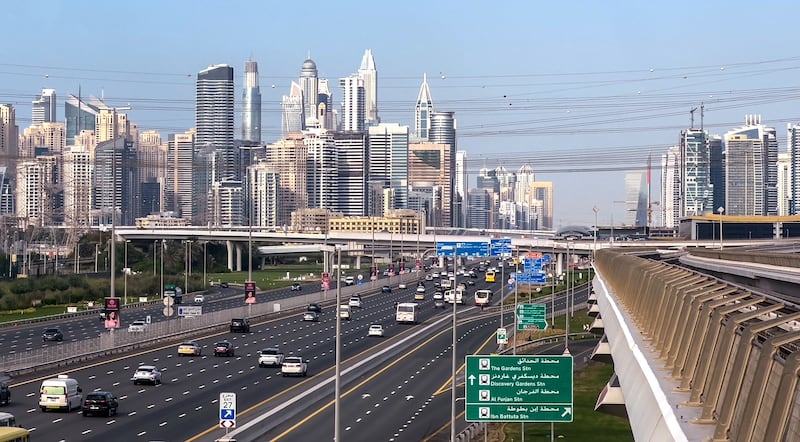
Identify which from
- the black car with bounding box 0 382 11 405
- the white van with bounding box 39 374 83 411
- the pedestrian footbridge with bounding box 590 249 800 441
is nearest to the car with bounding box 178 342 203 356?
the black car with bounding box 0 382 11 405

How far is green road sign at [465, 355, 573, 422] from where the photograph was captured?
3256cm

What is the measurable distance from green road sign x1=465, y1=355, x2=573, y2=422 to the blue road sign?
2975 centimetres

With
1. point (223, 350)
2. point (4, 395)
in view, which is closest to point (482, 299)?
point (223, 350)

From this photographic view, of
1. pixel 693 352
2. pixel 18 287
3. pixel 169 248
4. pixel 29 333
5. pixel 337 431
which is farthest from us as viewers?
pixel 169 248

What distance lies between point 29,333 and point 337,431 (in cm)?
6330

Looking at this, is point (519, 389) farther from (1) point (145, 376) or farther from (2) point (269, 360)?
(2) point (269, 360)

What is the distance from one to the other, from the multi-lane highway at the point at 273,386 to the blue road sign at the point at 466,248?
635 cm

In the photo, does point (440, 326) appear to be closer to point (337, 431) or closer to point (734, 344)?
point (337, 431)

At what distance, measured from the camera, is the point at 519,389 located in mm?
32812

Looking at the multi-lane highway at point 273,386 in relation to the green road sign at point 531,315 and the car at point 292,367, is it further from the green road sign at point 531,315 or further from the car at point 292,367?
the green road sign at point 531,315

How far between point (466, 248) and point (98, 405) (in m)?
28.3

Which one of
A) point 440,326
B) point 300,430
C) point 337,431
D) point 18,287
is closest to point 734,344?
point 337,431

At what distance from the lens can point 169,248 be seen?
194m

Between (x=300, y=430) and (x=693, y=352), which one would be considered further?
(x=300, y=430)
